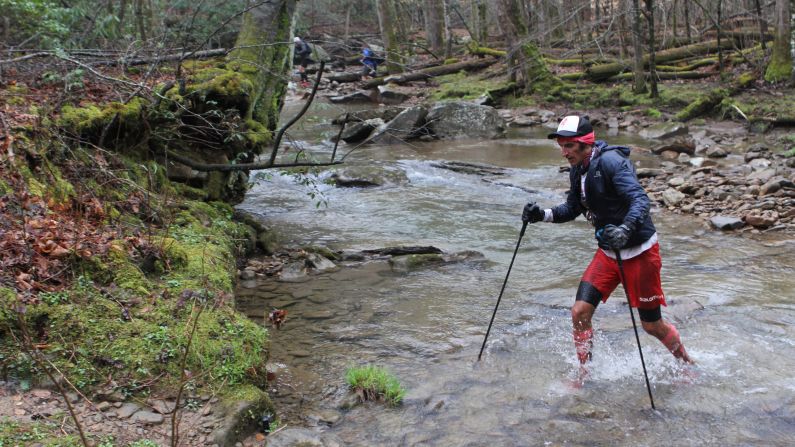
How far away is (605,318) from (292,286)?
138 inches

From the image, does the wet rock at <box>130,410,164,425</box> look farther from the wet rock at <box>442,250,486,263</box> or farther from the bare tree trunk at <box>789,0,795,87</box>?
the bare tree trunk at <box>789,0,795,87</box>

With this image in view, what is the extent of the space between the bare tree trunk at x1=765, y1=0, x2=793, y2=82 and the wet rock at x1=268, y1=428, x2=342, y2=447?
1756 cm

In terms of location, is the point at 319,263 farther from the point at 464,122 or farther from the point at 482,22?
the point at 482,22

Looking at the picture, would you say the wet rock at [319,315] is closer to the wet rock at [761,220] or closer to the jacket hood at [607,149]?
the jacket hood at [607,149]

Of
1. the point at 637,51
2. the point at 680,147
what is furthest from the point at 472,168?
the point at 637,51

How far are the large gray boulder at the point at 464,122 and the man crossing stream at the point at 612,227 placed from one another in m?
13.8

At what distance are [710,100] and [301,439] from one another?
17.8 metres

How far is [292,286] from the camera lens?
746cm

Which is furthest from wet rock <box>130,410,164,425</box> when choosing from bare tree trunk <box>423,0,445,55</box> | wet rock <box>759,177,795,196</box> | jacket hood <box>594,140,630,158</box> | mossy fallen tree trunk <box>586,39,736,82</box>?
bare tree trunk <box>423,0,445,55</box>

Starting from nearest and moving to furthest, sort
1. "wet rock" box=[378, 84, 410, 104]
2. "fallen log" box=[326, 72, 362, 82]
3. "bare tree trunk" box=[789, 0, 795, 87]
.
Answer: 1. "bare tree trunk" box=[789, 0, 795, 87]
2. "wet rock" box=[378, 84, 410, 104]
3. "fallen log" box=[326, 72, 362, 82]

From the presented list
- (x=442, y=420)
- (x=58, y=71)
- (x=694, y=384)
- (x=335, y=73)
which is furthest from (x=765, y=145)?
(x=335, y=73)

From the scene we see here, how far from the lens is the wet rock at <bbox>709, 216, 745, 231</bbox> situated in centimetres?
946

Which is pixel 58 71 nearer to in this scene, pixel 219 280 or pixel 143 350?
pixel 219 280

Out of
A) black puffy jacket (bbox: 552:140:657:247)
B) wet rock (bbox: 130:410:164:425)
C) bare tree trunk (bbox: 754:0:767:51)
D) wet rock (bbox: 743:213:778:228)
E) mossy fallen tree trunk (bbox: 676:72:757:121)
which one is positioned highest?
bare tree trunk (bbox: 754:0:767:51)
